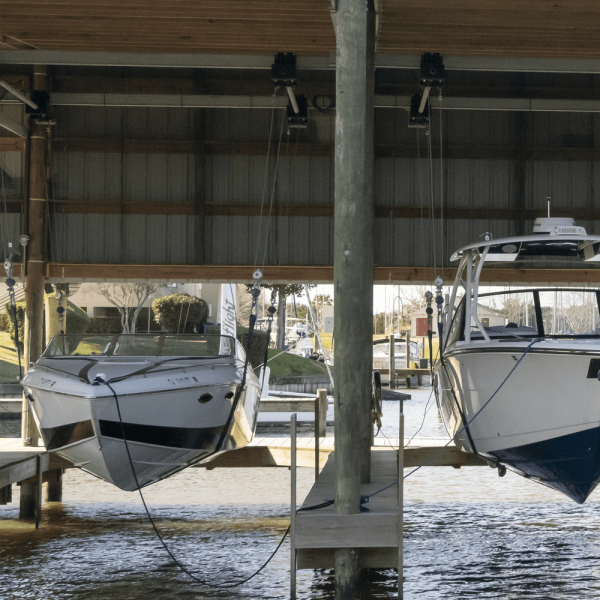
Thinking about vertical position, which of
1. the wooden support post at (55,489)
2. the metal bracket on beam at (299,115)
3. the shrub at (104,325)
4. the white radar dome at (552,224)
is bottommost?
the wooden support post at (55,489)

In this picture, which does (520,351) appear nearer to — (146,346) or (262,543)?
(146,346)

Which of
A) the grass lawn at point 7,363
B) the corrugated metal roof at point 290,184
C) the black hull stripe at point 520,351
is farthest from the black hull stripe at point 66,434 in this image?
the grass lawn at point 7,363

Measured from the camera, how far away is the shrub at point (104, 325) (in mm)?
31425

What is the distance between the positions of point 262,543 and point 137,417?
309 cm

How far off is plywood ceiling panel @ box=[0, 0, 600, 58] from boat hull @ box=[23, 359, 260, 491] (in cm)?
397

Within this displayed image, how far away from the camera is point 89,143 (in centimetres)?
1312

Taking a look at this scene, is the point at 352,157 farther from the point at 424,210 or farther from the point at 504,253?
the point at 424,210

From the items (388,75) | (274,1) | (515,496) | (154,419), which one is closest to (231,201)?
(388,75)

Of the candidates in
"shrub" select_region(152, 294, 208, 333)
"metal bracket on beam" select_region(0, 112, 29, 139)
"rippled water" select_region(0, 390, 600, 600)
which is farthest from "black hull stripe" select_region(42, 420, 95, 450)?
"shrub" select_region(152, 294, 208, 333)

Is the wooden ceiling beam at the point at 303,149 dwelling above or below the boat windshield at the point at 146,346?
above

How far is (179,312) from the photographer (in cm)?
2777

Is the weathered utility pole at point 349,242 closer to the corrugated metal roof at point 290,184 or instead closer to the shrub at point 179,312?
the corrugated metal roof at point 290,184

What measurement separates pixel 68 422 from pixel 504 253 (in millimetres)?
5046

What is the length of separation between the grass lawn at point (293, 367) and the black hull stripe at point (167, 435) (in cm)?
2301
